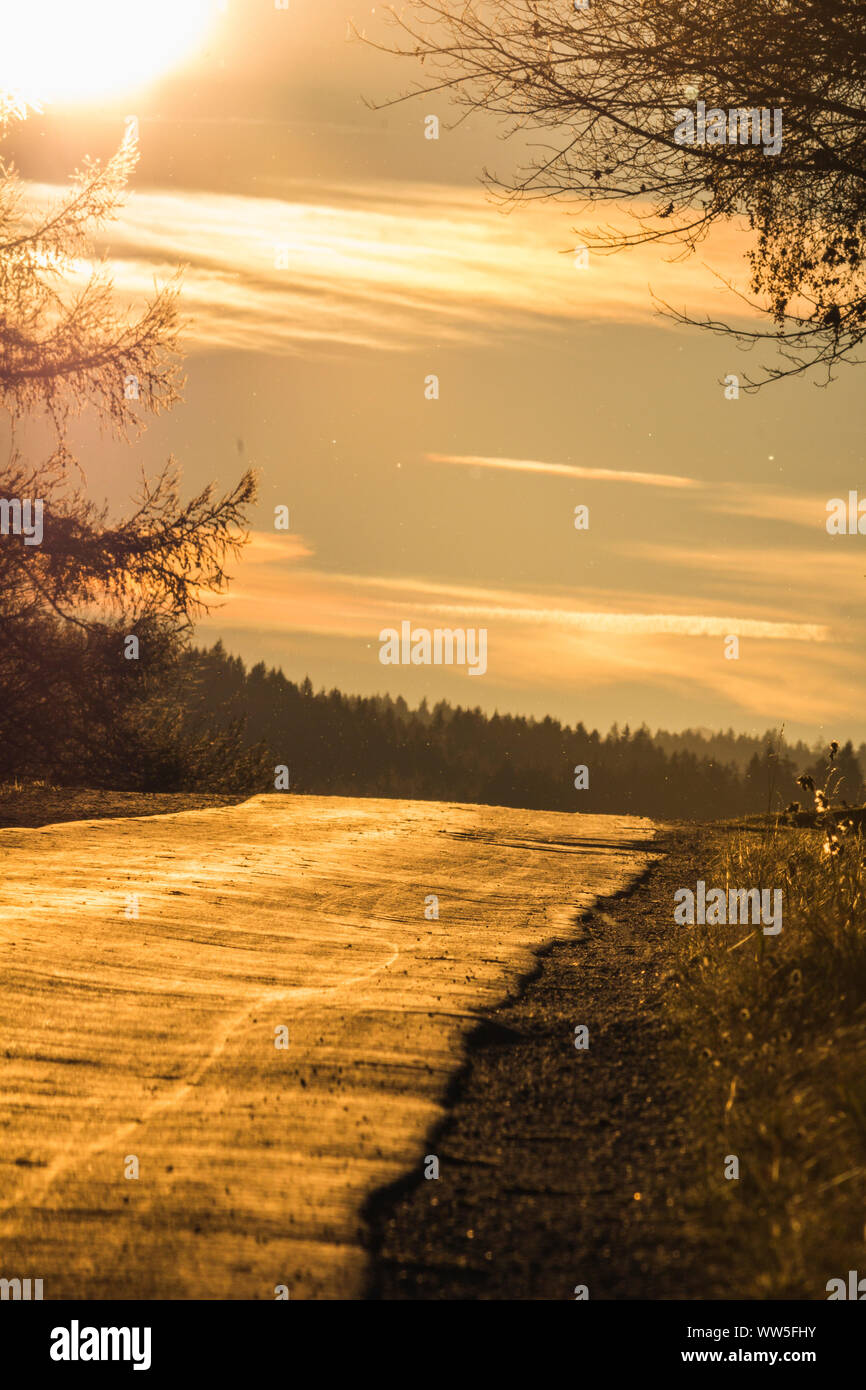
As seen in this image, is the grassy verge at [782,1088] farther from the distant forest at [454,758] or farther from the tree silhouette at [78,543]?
the distant forest at [454,758]

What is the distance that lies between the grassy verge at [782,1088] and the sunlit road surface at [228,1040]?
93 cm

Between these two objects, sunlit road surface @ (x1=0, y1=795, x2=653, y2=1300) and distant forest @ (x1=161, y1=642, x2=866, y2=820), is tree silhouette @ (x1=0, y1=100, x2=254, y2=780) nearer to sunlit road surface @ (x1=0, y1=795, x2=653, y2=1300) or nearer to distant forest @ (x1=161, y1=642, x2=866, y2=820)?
sunlit road surface @ (x1=0, y1=795, x2=653, y2=1300)

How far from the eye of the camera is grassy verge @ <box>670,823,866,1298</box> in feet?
10.8

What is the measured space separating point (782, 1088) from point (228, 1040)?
243 centimetres

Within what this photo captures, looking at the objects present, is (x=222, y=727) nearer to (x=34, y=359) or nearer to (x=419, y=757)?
(x=34, y=359)

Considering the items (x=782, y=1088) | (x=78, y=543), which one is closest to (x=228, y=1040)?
(x=782, y=1088)

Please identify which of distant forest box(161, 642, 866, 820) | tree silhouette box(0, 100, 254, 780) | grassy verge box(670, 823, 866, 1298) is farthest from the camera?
distant forest box(161, 642, 866, 820)

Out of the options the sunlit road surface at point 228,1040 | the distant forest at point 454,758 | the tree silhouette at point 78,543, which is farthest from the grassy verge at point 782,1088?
the distant forest at point 454,758

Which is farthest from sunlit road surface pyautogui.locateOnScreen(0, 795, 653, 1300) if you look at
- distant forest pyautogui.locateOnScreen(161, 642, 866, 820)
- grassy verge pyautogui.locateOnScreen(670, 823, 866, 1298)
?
distant forest pyautogui.locateOnScreen(161, 642, 866, 820)

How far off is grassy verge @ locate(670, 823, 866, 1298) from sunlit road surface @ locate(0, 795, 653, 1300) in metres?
0.93

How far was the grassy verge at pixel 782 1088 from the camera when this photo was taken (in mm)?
3279

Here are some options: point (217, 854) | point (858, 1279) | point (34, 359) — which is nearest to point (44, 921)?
point (217, 854)

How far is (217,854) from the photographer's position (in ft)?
34.3
